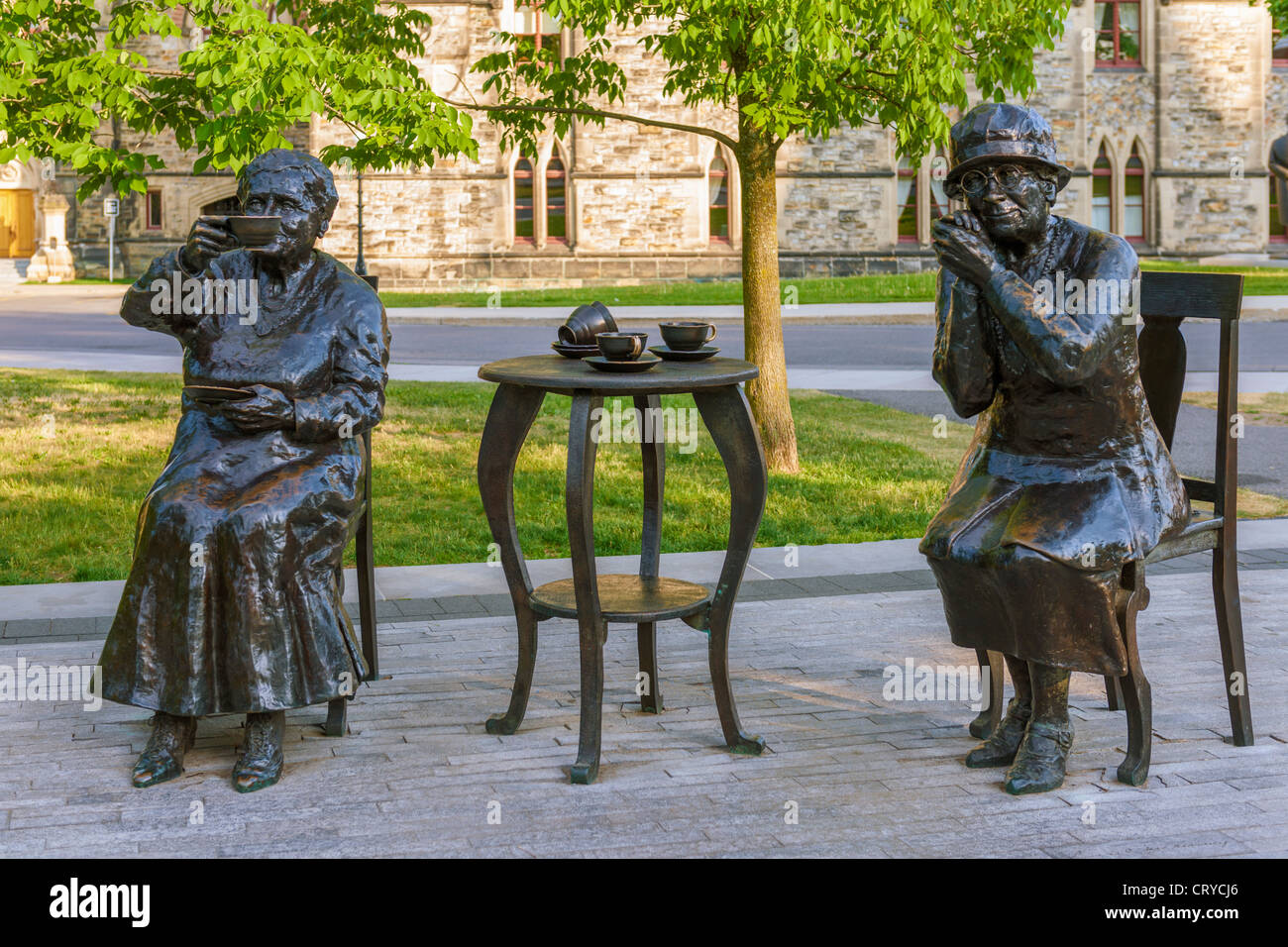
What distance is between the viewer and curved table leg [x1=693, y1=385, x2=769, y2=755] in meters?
4.71

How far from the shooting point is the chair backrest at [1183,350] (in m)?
4.73

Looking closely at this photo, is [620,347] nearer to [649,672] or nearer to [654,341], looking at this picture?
[649,672]

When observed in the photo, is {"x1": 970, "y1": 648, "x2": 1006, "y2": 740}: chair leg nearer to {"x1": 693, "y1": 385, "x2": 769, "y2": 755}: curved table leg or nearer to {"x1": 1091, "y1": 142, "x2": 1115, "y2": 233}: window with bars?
{"x1": 693, "y1": 385, "x2": 769, "y2": 755}: curved table leg

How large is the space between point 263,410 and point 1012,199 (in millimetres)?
2289

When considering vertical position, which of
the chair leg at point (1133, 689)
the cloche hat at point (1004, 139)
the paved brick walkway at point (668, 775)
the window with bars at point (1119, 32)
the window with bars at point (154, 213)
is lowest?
the paved brick walkway at point (668, 775)

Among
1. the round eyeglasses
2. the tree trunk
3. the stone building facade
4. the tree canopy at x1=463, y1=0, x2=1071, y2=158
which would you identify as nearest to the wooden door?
the stone building facade

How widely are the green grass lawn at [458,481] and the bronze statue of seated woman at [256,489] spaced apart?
2.88m

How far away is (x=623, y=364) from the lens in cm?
460

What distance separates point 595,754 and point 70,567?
405 cm

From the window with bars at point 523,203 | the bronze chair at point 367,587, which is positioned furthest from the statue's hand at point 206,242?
the window with bars at point 523,203

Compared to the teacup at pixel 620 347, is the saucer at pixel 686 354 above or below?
below

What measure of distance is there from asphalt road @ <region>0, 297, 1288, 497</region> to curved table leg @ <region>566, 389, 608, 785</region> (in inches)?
327

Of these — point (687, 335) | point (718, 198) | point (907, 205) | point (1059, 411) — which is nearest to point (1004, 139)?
point (1059, 411)

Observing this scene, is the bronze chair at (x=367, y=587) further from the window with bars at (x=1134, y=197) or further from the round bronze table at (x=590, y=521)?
the window with bars at (x=1134, y=197)
